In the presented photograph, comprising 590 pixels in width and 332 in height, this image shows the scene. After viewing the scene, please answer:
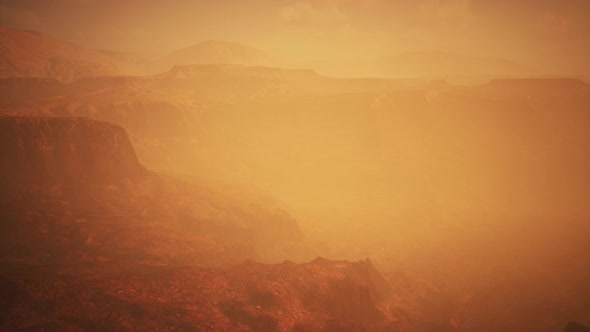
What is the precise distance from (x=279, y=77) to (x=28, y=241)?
118m

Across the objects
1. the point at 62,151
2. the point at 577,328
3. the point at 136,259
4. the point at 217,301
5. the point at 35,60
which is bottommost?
the point at 577,328

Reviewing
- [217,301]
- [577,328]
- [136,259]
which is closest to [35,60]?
[136,259]

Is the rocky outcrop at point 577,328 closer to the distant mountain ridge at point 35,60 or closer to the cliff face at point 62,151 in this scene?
the cliff face at point 62,151

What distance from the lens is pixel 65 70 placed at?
150 meters

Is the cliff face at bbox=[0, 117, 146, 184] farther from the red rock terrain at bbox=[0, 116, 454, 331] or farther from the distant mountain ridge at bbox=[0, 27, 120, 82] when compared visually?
the distant mountain ridge at bbox=[0, 27, 120, 82]

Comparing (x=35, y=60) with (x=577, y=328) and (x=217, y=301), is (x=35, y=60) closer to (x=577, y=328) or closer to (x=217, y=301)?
(x=217, y=301)

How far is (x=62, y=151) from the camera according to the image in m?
38.6

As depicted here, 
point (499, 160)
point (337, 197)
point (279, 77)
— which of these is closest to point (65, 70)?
point (279, 77)

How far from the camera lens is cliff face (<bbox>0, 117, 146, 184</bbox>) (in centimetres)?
3544

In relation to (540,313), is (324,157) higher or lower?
higher

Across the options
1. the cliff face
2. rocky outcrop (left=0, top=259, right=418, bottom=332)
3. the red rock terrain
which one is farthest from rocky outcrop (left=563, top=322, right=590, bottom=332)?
the cliff face

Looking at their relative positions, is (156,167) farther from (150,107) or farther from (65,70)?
(65,70)

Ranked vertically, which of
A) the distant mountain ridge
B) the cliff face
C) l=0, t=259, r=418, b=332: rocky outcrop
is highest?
the distant mountain ridge

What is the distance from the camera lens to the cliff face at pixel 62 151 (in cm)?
3544
